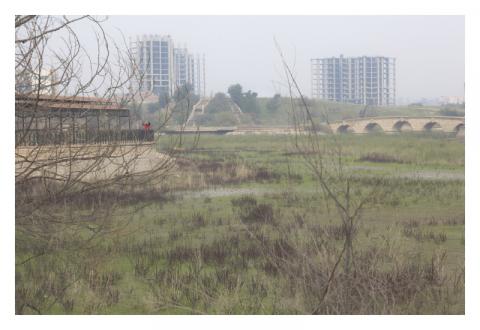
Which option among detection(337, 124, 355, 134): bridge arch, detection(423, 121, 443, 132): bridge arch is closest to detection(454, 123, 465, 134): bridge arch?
detection(423, 121, 443, 132): bridge arch

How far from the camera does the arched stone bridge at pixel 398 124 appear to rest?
6.54 m

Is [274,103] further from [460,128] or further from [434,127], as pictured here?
[460,128]

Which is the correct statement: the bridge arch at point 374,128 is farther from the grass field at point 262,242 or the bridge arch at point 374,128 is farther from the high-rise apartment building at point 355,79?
the high-rise apartment building at point 355,79

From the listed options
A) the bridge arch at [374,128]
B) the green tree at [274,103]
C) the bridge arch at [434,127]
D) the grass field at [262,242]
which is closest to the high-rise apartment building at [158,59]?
the grass field at [262,242]

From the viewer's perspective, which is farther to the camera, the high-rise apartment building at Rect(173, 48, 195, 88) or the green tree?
the high-rise apartment building at Rect(173, 48, 195, 88)

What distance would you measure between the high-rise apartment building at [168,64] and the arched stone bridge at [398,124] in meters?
1.79

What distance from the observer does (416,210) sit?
6711mm

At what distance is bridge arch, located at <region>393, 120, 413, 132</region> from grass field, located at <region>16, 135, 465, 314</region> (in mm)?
180

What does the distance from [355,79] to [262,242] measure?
2425 mm

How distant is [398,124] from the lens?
22.9 ft

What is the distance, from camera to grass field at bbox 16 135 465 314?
4895 mm

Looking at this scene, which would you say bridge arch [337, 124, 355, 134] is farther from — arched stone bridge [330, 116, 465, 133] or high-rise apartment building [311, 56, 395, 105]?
high-rise apartment building [311, 56, 395, 105]

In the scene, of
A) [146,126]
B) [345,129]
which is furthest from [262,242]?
[345,129]
